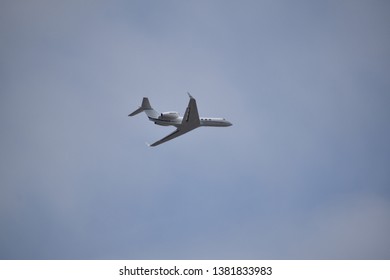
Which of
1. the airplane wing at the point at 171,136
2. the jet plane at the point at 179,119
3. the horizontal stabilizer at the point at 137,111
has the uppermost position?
the horizontal stabilizer at the point at 137,111

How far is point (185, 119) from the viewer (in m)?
66.3

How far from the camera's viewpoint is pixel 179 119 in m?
67.5

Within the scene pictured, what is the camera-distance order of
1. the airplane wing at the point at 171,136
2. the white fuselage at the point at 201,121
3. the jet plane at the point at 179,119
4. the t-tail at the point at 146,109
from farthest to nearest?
the t-tail at the point at 146,109 → the airplane wing at the point at 171,136 → the white fuselage at the point at 201,121 → the jet plane at the point at 179,119

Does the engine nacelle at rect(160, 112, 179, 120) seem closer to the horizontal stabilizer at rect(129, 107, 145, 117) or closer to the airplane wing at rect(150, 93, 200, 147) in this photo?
the airplane wing at rect(150, 93, 200, 147)

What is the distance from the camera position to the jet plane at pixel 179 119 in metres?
65.6

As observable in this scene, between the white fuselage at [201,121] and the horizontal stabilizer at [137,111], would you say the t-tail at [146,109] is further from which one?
the white fuselage at [201,121]

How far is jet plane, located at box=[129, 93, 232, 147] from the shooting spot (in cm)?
6562

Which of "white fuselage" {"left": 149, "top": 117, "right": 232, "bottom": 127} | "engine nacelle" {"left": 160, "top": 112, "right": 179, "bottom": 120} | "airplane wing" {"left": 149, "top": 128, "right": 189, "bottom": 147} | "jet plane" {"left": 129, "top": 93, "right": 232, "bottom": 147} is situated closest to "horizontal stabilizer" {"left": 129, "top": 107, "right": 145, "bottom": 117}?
"jet plane" {"left": 129, "top": 93, "right": 232, "bottom": 147}

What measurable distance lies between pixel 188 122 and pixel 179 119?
4.65 feet

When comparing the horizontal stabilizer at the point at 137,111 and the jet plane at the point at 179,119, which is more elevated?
the horizontal stabilizer at the point at 137,111

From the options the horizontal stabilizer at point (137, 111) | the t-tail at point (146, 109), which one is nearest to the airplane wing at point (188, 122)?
the t-tail at point (146, 109)

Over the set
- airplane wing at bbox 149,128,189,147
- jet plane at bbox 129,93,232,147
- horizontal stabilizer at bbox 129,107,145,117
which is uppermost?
horizontal stabilizer at bbox 129,107,145,117
